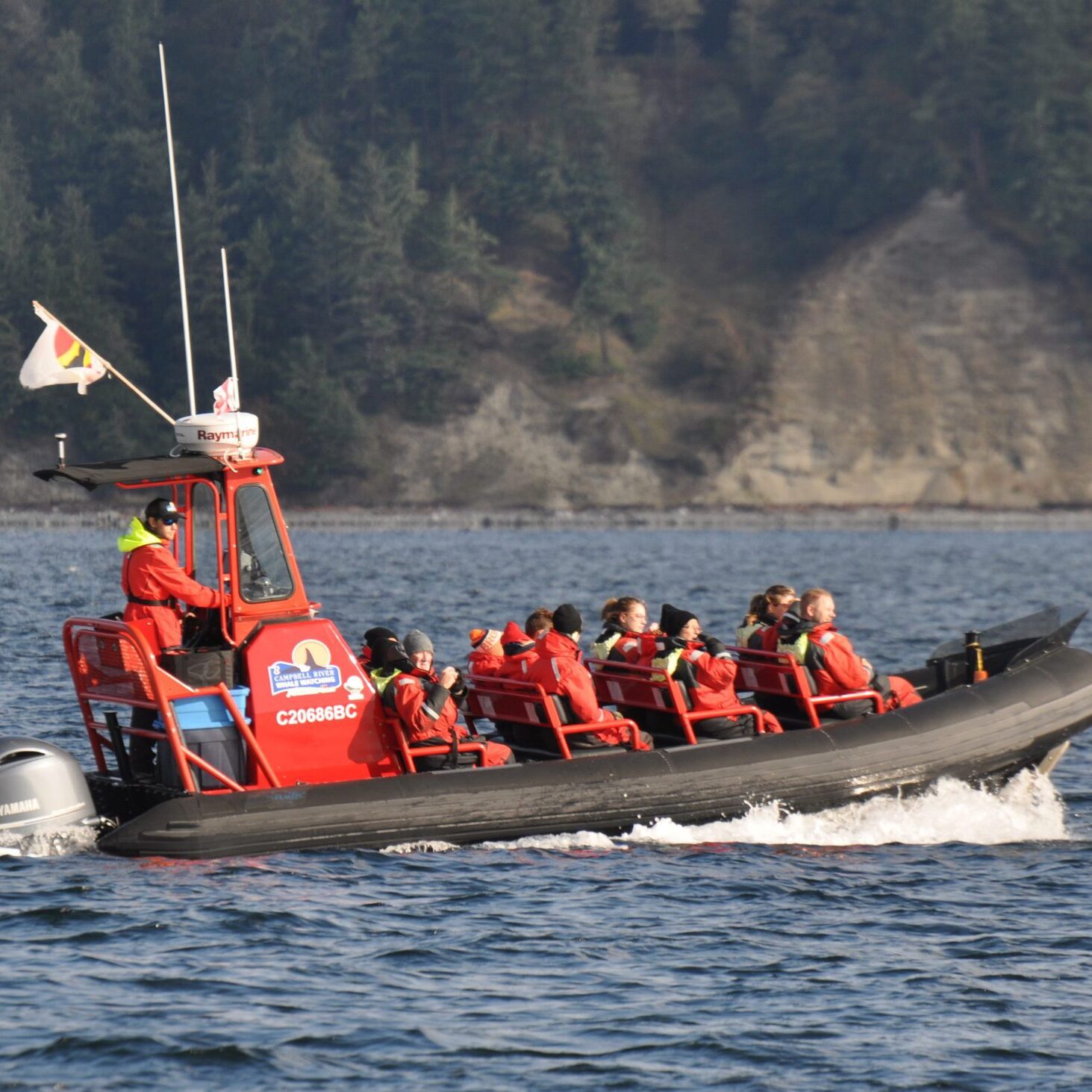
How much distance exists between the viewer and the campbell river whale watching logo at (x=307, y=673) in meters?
12.8

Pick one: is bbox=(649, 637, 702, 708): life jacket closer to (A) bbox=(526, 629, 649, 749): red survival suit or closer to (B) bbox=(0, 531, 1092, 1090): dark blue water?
(A) bbox=(526, 629, 649, 749): red survival suit

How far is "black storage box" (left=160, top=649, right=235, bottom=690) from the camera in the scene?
41.2ft

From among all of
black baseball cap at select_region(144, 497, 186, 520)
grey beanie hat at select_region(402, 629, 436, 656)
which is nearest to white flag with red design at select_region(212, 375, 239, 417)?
black baseball cap at select_region(144, 497, 186, 520)

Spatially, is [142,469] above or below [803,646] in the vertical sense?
above

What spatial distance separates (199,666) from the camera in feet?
41.3

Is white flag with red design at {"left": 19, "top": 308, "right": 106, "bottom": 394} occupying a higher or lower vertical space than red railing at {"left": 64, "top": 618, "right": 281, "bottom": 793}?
higher

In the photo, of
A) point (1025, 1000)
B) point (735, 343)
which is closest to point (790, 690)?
point (1025, 1000)

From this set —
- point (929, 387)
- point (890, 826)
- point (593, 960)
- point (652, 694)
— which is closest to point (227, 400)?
point (652, 694)

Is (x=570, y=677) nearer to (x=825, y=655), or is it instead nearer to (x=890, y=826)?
(x=825, y=655)

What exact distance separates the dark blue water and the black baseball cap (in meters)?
2.25

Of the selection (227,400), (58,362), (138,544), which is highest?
(58,362)

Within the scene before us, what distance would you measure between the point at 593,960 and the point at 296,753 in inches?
116

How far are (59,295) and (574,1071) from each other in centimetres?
8214

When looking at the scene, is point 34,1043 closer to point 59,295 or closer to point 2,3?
point 59,295
